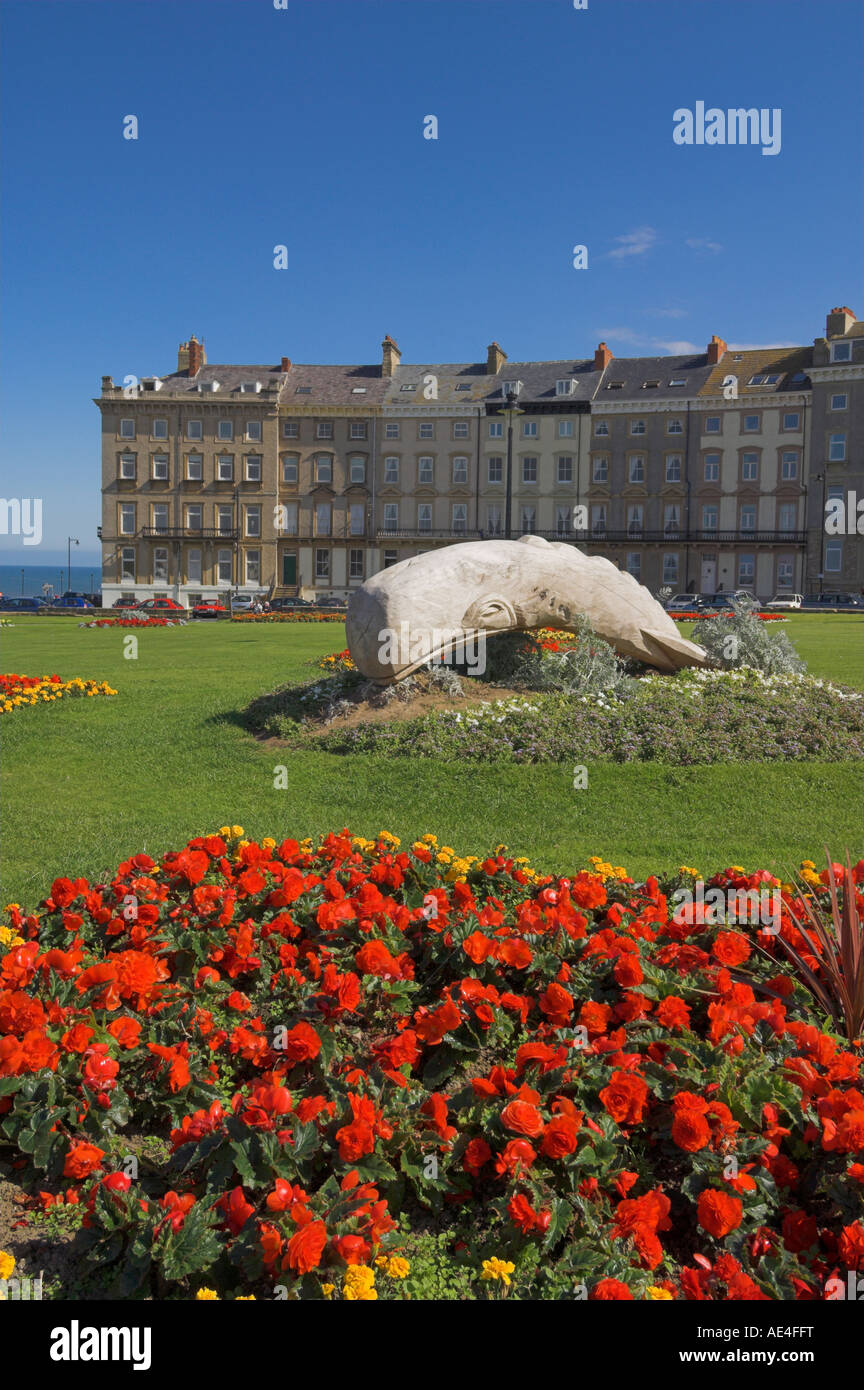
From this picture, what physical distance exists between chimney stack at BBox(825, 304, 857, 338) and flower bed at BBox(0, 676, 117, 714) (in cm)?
5578

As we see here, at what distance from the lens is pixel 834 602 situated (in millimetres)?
51500

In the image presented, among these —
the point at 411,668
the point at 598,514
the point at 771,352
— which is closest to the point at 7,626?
the point at 411,668

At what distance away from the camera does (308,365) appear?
68625mm

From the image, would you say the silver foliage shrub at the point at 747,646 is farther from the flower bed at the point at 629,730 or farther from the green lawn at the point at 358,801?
the green lawn at the point at 358,801

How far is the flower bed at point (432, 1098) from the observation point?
9.39 feet

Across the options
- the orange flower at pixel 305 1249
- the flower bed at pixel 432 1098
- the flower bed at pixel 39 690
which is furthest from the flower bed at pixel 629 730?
the orange flower at pixel 305 1249

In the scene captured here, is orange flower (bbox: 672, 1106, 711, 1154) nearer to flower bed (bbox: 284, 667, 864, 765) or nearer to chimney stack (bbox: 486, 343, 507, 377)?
flower bed (bbox: 284, 667, 864, 765)

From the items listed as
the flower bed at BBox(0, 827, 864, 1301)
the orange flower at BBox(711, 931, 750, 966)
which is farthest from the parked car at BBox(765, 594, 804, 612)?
the flower bed at BBox(0, 827, 864, 1301)

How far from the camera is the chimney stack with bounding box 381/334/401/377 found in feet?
217

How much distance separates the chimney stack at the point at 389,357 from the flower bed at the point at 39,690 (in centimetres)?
5467

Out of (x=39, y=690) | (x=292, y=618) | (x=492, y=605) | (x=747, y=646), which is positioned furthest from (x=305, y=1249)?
(x=292, y=618)
